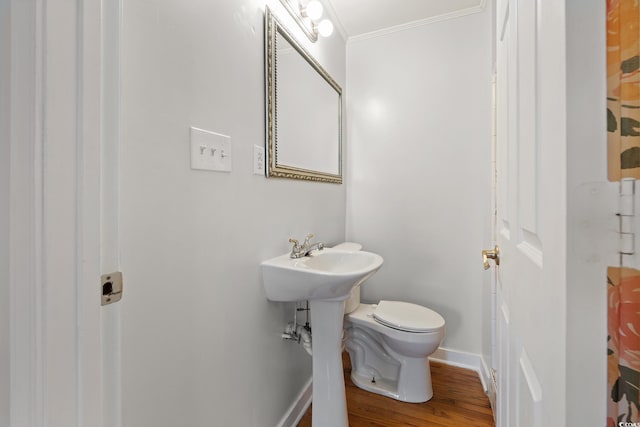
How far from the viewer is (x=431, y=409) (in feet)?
4.93

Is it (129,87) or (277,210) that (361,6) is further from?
(129,87)

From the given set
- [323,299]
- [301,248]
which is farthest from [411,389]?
[301,248]

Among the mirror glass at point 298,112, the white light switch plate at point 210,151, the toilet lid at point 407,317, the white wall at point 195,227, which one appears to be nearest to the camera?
the white wall at point 195,227

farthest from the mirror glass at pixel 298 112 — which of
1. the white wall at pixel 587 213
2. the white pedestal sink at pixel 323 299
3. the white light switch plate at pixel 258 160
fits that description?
the white wall at pixel 587 213

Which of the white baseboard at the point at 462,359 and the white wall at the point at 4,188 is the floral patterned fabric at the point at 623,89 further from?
the white baseboard at the point at 462,359

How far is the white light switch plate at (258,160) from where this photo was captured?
1113mm

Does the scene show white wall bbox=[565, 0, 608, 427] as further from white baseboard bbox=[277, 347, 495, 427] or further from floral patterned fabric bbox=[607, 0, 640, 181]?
white baseboard bbox=[277, 347, 495, 427]

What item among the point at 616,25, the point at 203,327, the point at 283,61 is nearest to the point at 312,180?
the point at 283,61

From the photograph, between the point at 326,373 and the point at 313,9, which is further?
the point at 313,9

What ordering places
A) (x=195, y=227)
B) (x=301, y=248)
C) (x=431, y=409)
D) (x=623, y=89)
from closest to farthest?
(x=623, y=89) → (x=195, y=227) → (x=301, y=248) → (x=431, y=409)

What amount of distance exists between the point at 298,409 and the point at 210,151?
1360mm

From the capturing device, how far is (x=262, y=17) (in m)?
1.15

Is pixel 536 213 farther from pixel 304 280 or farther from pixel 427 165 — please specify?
pixel 427 165

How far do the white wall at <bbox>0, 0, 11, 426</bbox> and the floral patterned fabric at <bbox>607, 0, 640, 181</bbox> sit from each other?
2.64 feet
